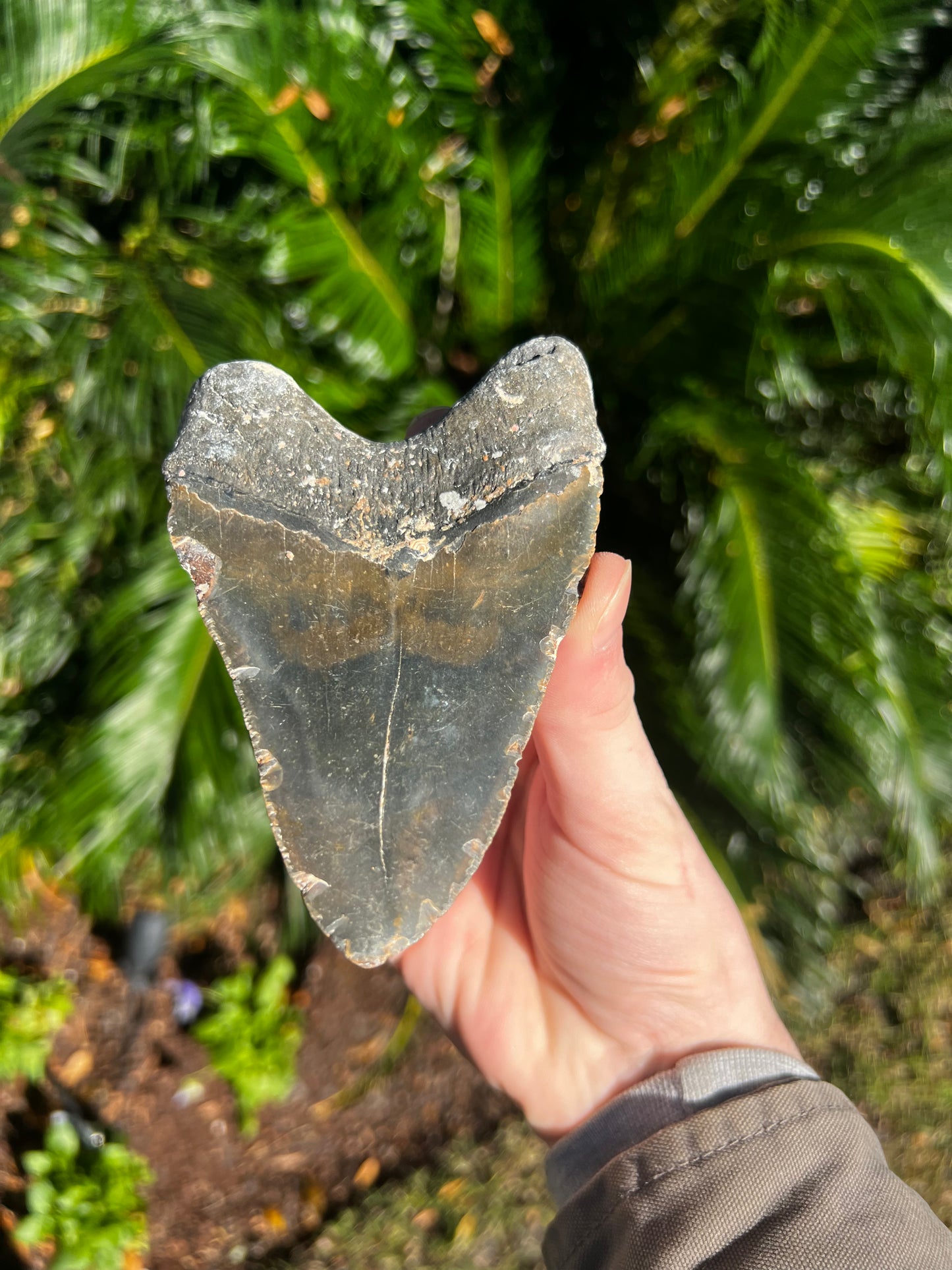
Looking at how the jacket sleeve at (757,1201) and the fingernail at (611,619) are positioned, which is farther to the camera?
the fingernail at (611,619)

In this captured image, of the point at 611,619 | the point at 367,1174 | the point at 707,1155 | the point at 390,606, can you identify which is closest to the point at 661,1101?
the point at 707,1155

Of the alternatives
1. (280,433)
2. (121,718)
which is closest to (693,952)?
(280,433)

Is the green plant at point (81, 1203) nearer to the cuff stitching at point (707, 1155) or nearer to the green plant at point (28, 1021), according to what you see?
the green plant at point (28, 1021)

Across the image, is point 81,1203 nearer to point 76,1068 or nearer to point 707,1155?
point 76,1068

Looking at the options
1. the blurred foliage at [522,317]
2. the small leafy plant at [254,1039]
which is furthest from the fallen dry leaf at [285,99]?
the small leafy plant at [254,1039]

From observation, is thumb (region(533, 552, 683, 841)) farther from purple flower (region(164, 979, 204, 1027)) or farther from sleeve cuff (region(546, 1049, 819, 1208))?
purple flower (region(164, 979, 204, 1027))

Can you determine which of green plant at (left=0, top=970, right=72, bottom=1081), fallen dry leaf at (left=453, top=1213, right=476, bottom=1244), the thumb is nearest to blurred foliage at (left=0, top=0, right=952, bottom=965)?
green plant at (left=0, top=970, right=72, bottom=1081)
